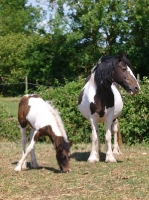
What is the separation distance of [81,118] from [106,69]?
452 centimetres

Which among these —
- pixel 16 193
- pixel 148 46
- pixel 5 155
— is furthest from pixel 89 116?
pixel 148 46

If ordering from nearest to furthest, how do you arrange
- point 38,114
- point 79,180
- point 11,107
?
point 79,180, point 38,114, point 11,107

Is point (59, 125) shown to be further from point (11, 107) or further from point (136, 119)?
point (11, 107)

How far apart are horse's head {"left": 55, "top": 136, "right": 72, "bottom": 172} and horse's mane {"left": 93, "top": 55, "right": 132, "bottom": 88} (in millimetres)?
1687

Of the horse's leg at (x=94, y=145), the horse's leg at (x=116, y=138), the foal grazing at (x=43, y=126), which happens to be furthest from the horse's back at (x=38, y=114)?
the horse's leg at (x=116, y=138)

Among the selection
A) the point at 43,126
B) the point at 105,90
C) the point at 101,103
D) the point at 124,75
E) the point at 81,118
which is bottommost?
the point at 81,118

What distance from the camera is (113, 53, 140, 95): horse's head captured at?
29.0 feet

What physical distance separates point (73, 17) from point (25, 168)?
2365 cm

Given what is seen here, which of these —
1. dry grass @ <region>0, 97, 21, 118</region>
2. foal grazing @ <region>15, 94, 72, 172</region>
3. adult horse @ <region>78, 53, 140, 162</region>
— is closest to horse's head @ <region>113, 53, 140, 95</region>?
adult horse @ <region>78, 53, 140, 162</region>

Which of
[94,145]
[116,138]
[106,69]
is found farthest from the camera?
[116,138]

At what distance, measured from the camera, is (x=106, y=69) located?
9.11 meters

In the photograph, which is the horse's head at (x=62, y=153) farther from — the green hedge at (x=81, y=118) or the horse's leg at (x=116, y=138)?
the green hedge at (x=81, y=118)

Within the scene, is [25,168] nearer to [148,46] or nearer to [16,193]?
[16,193]

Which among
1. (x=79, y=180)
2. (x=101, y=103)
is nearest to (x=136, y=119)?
(x=101, y=103)
